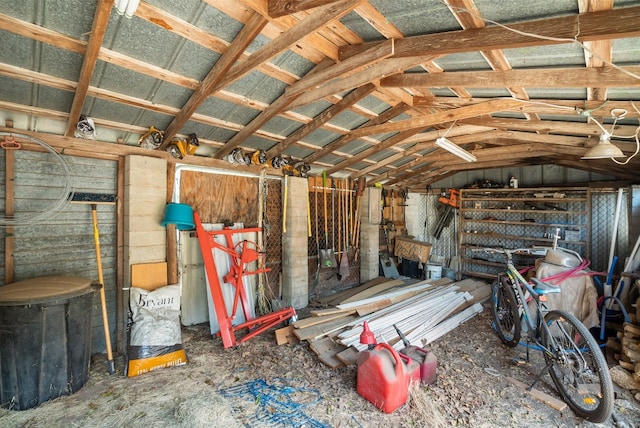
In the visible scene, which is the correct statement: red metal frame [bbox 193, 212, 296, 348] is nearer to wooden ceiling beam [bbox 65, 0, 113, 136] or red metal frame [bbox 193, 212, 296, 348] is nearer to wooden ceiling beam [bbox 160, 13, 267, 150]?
wooden ceiling beam [bbox 160, 13, 267, 150]

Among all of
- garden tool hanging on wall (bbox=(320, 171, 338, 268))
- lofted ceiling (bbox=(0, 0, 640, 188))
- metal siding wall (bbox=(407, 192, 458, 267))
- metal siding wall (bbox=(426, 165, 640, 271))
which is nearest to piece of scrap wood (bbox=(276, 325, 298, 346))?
garden tool hanging on wall (bbox=(320, 171, 338, 268))

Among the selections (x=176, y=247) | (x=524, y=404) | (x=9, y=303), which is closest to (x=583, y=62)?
(x=524, y=404)

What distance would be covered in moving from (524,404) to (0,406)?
4.44 meters

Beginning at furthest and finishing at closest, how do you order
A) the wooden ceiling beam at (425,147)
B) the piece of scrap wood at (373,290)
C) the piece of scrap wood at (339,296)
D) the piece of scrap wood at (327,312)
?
the piece of scrap wood at (339,296) → the piece of scrap wood at (373,290) → the wooden ceiling beam at (425,147) → the piece of scrap wood at (327,312)

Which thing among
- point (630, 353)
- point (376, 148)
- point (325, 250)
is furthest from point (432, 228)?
point (630, 353)

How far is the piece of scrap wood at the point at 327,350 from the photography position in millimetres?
3245

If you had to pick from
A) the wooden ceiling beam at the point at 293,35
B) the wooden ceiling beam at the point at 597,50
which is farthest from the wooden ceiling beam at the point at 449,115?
the wooden ceiling beam at the point at 293,35

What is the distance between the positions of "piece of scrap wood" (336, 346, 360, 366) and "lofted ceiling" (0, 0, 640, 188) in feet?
9.13

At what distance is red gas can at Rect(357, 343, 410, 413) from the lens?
252 centimetres

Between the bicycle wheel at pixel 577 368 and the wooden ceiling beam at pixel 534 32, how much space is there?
2303 millimetres

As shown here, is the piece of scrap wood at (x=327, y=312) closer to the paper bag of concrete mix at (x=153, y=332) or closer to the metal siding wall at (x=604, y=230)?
the paper bag of concrete mix at (x=153, y=332)

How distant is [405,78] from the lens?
120 inches

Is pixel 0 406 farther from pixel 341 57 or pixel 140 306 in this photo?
pixel 341 57

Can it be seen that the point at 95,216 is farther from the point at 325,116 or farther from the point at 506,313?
the point at 506,313
